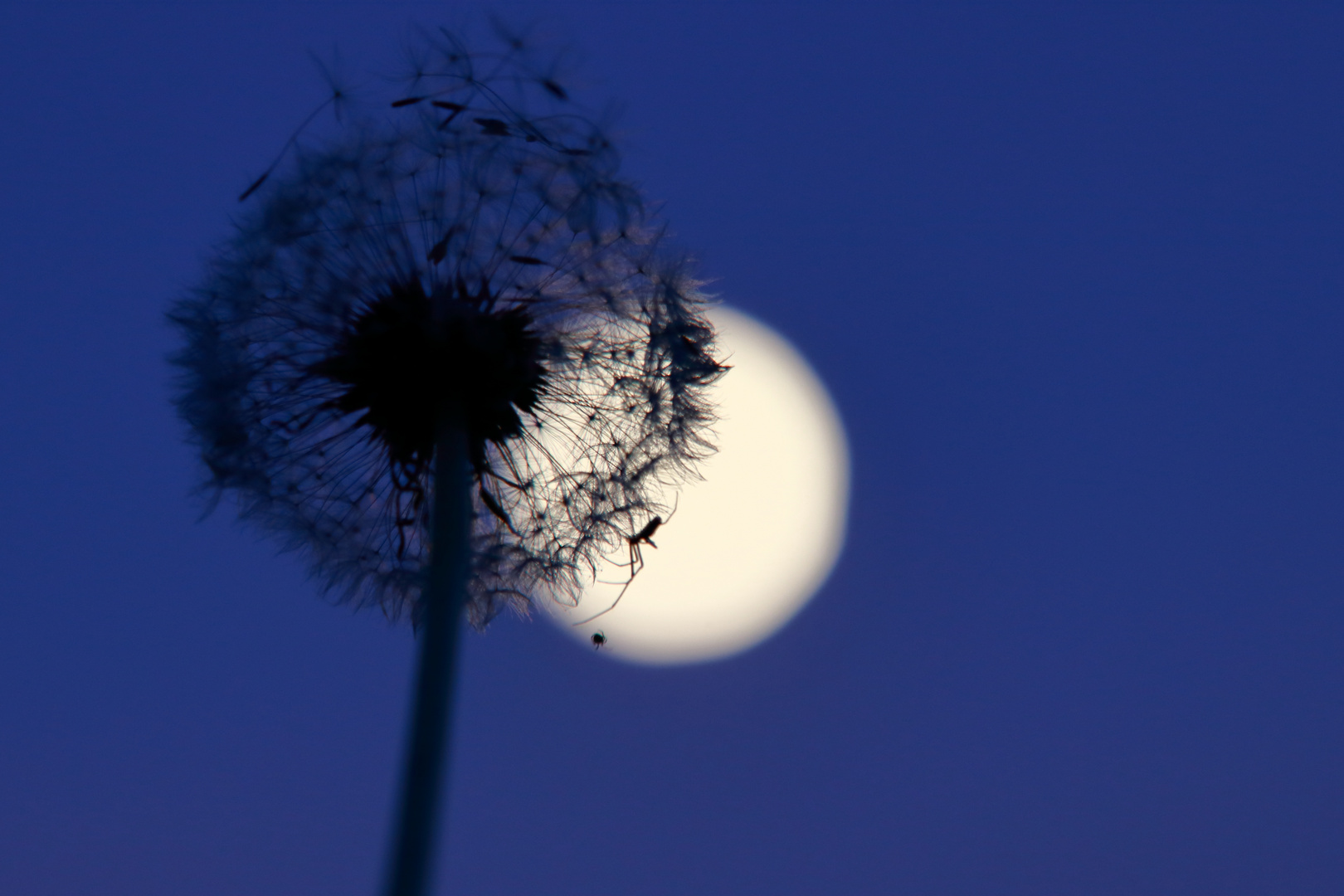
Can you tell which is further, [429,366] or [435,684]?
[429,366]

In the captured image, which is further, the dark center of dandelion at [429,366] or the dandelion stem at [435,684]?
the dark center of dandelion at [429,366]

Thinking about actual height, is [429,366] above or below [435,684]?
above

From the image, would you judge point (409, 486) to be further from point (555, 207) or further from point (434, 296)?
point (555, 207)

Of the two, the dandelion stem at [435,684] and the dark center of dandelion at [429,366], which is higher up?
the dark center of dandelion at [429,366]

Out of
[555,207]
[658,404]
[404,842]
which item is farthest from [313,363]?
[404,842]
